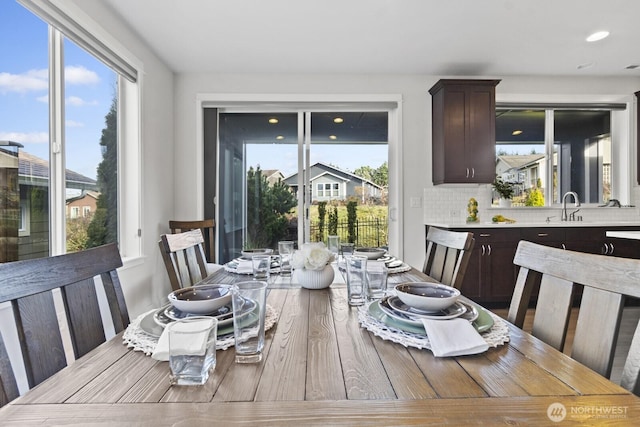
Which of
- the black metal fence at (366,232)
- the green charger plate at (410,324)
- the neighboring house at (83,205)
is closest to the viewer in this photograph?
the green charger plate at (410,324)

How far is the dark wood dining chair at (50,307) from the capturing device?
0.83 meters

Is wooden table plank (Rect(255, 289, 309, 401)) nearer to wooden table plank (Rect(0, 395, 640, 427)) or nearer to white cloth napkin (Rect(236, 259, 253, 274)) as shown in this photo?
wooden table plank (Rect(0, 395, 640, 427))

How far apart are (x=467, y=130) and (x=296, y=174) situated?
1.90 metres

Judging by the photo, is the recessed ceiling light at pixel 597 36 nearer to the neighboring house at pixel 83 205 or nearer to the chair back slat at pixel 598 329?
the chair back slat at pixel 598 329

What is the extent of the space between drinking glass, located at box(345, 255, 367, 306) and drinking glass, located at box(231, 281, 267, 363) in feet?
1.71

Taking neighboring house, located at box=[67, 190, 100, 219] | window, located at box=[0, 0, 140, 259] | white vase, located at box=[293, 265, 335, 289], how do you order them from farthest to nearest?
neighboring house, located at box=[67, 190, 100, 219] < window, located at box=[0, 0, 140, 259] < white vase, located at box=[293, 265, 335, 289]

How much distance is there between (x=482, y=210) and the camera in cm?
424

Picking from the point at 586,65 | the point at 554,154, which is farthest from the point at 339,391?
the point at 554,154

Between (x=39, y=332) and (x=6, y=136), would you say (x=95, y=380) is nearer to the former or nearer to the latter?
(x=39, y=332)

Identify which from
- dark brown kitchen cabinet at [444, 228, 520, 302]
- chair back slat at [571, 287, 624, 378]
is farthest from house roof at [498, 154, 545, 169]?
chair back slat at [571, 287, 624, 378]

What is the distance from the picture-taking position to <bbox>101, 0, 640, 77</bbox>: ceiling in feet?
8.97

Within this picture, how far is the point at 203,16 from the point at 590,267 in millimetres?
2989

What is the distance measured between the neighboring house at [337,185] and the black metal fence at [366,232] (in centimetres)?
28

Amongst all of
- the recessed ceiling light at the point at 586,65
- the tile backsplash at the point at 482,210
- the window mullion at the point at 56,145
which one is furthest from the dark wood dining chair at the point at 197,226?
the recessed ceiling light at the point at 586,65
